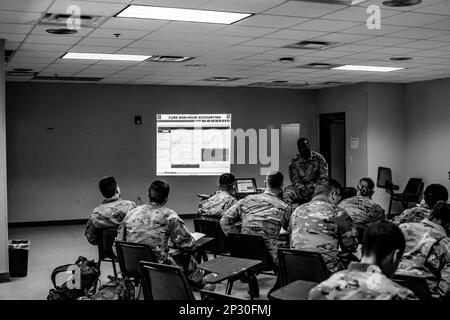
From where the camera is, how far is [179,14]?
18.8 ft

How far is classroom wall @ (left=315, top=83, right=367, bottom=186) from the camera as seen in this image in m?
12.4

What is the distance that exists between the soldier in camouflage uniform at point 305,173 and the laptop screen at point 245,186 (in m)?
2.09

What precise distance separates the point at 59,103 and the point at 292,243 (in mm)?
8254

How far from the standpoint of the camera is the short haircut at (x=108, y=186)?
20.2ft

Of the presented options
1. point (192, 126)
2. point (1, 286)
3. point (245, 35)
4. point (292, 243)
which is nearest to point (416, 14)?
point (245, 35)

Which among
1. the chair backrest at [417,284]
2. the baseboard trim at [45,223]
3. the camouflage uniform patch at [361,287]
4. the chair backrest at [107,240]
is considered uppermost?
the camouflage uniform patch at [361,287]

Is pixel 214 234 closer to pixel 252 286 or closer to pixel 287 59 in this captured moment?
pixel 252 286

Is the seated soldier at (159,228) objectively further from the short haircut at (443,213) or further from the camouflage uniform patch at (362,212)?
the camouflage uniform patch at (362,212)

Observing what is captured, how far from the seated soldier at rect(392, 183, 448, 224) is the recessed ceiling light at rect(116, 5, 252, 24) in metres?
2.35

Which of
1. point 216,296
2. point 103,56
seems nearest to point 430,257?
point 216,296

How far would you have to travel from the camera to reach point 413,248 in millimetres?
3824

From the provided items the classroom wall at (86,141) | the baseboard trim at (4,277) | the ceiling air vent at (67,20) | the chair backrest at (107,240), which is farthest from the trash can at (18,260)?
the classroom wall at (86,141)

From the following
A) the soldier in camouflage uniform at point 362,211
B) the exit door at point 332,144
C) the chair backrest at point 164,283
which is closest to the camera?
the chair backrest at point 164,283

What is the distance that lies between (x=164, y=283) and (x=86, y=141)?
9075mm
